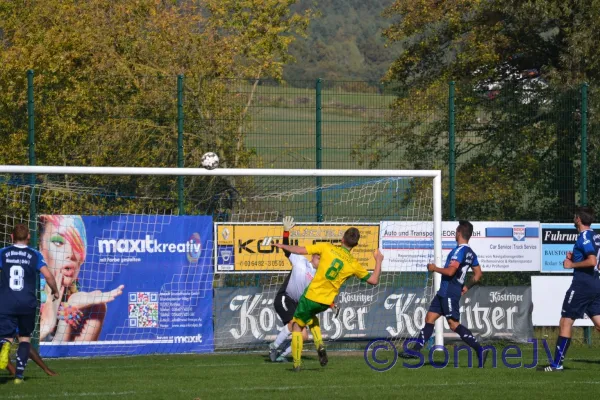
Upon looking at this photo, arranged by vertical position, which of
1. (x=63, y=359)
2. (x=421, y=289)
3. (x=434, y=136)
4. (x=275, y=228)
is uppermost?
(x=434, y=136)

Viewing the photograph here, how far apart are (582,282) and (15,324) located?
736 centimetres

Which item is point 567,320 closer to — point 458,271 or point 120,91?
point 458,271

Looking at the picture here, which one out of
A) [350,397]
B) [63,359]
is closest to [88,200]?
[63,359]

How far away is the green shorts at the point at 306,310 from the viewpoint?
1163cm

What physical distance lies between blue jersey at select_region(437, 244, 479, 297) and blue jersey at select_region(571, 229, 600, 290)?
1.36m

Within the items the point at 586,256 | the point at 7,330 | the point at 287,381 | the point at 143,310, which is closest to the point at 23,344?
the point at 7,330

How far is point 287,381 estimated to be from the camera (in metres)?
11.2

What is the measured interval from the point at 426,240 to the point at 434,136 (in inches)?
101

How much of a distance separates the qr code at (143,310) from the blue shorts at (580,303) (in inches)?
250

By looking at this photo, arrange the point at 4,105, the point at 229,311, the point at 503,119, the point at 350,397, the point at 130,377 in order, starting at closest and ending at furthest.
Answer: the point at 350,397 < the point at 130,377 < the point at 229,311 < the point at 4,105 < the point at 503,119

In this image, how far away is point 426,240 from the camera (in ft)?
51.7

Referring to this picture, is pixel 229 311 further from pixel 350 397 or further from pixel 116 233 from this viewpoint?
pixel 350 397

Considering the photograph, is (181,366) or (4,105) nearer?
(181,366)

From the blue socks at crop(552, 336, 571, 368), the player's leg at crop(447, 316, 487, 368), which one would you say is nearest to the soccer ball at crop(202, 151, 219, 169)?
the player's leg at crop(447, 316, 487, 368)
